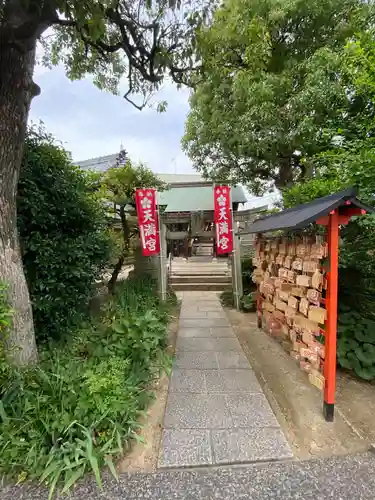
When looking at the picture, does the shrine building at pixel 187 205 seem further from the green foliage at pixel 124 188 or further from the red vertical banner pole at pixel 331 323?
the red vertical banner pole at pixel 331 323

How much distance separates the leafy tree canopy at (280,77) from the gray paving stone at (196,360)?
372cm

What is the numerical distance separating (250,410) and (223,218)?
4408 millimetres

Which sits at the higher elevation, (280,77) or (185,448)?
(280,77)

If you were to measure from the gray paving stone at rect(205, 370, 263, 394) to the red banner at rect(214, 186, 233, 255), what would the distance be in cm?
336

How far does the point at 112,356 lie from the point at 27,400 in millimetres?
851

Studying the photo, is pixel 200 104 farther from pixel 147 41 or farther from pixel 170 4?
pixel 170 4

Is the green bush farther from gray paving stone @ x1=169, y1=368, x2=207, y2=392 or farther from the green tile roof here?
the green tile roof

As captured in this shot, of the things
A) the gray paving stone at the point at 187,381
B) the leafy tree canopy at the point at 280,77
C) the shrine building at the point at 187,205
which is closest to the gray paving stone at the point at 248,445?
the gray paving stone at the point at 187,381

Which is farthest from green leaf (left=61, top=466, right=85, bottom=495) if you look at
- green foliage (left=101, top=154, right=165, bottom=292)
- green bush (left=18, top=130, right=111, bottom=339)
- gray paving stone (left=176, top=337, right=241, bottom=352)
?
green foliage (left=101, top=154, right=165, bottom=292)

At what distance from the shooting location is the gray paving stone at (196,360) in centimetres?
351

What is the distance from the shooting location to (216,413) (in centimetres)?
251

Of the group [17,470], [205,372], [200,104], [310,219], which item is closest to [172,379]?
[205,372]

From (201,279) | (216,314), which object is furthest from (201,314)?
(201,279)

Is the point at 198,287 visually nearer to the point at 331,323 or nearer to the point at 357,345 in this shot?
the point at 357,345
